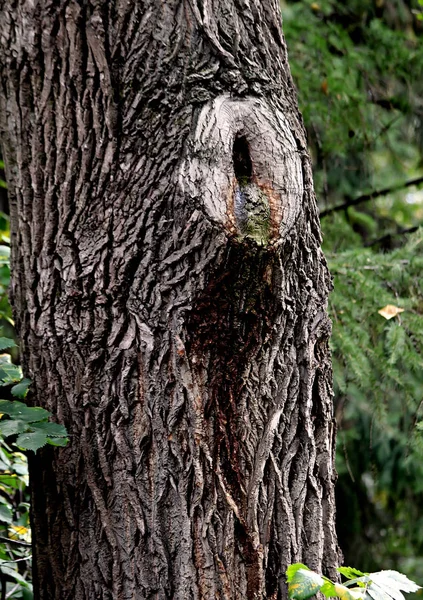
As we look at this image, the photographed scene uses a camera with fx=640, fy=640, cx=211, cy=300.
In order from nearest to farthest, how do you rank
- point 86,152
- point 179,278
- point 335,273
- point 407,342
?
point 179,278
point 86,152
point 407,342
point 335,273

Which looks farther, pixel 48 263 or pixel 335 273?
pixel 335 273

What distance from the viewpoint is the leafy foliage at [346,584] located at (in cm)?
144

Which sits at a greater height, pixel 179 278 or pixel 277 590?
pixel 179 278

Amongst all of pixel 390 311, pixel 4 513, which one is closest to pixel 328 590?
pixel 4 513

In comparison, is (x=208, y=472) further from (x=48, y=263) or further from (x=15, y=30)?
(x=15, y=30)

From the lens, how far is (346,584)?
5.02ft

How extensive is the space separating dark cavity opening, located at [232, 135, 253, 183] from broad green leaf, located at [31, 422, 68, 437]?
831 millimetres

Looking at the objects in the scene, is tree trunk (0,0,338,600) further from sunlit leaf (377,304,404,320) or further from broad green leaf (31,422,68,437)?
sunlit leaf (377,304,404,320)

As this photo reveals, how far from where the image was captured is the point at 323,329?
1.91 m

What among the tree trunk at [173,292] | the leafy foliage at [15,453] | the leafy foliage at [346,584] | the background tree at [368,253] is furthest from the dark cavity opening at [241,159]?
the background tree at [368,253]

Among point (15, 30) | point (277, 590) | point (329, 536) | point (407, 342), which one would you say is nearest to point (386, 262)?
point (407, 342)

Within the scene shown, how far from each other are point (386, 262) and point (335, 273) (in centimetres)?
27

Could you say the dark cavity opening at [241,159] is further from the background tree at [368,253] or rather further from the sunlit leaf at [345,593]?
the background tree at [368,253]

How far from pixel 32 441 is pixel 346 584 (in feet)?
2.81
